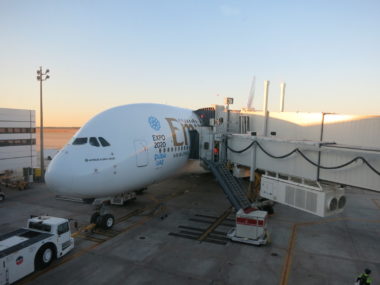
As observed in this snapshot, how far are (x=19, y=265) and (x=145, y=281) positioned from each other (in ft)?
16.9

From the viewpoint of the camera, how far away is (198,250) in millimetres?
15078

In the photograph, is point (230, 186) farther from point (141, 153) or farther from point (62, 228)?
point (62, 228)

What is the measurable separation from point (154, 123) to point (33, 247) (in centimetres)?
982

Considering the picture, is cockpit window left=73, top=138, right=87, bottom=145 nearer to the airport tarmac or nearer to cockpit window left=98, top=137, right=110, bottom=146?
cockpit window left=98, top=137, right=110, bottom=146

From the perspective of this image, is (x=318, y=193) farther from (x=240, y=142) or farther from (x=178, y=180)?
(x=178, y=180)

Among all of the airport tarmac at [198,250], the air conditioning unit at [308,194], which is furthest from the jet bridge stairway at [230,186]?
the airport tarmac at [198,250]

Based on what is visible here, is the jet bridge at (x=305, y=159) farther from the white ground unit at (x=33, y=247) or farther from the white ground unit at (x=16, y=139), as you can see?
the white ground unit at (x=16, y=139)

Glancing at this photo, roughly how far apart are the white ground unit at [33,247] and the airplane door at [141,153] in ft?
16.5

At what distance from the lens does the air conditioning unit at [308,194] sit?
567 inches

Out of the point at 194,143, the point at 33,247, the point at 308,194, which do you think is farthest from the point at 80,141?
the point at 308,194

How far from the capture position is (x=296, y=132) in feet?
60.0

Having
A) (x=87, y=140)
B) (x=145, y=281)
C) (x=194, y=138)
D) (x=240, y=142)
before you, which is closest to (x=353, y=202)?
(x=240, y=142)

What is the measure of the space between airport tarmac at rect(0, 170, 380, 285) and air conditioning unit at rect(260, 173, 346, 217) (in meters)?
2.29

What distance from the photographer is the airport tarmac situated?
12539mm
